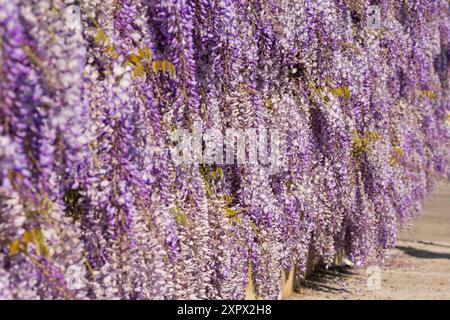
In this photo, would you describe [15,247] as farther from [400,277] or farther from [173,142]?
[400,277]

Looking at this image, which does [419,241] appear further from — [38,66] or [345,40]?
[38,66]

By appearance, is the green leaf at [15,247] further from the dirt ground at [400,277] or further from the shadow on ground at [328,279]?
the shadow on ground at [328,279]

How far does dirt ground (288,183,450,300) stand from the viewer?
668 cm

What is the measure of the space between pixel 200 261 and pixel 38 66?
5.45ft

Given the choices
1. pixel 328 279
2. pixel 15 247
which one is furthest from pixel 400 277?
pixel 15 247

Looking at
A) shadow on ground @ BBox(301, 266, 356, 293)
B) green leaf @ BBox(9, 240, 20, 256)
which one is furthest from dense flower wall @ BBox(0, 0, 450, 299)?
shadow on ground @ BBox(301, 266, 356, 293)

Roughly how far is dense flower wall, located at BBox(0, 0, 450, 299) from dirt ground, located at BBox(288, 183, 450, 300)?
362 millimetres

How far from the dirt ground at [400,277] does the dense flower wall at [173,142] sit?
1.19 feet

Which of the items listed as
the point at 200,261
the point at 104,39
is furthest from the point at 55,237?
the point at 200,261

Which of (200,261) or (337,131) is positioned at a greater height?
(337,131)

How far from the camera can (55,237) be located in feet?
8.32

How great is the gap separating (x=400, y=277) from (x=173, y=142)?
175 inches

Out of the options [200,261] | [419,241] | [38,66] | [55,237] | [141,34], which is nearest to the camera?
[38,66]

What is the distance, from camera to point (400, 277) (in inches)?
298
